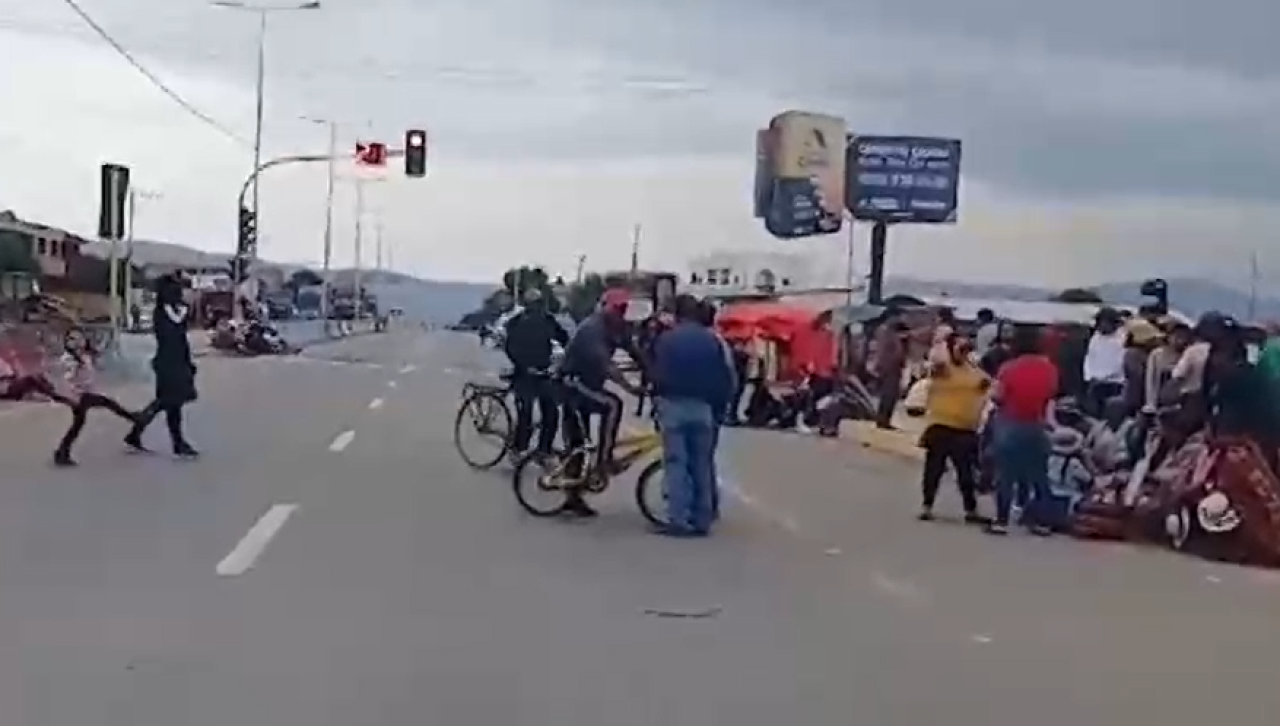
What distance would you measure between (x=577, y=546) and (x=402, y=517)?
6.97 feet

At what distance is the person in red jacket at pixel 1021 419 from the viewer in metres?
18.2

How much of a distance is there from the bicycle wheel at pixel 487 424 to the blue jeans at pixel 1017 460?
601 centimetres

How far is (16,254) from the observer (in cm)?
9638

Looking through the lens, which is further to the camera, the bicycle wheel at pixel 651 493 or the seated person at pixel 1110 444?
the seated person at pixel 1110 444

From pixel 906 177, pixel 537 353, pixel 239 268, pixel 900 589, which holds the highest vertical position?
pixel 906 177

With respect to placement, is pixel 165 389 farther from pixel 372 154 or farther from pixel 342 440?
pixel 372 154

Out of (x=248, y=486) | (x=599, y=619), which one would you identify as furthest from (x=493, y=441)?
(x=599, y=619)

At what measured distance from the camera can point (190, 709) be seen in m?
8.91

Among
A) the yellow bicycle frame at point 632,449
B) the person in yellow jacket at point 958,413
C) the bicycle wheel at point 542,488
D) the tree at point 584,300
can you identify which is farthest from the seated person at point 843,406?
the bicycle wheel at point 542,488

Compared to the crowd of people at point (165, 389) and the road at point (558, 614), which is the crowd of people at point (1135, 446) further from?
the crowd of people at point (165, 389)

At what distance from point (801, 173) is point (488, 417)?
2160 inches

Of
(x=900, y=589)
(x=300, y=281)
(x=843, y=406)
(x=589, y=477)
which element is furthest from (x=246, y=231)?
(x=300, y=281)

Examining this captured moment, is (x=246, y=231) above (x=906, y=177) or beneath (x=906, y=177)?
beneath

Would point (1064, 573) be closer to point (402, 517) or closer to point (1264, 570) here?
point (1264, 570)
